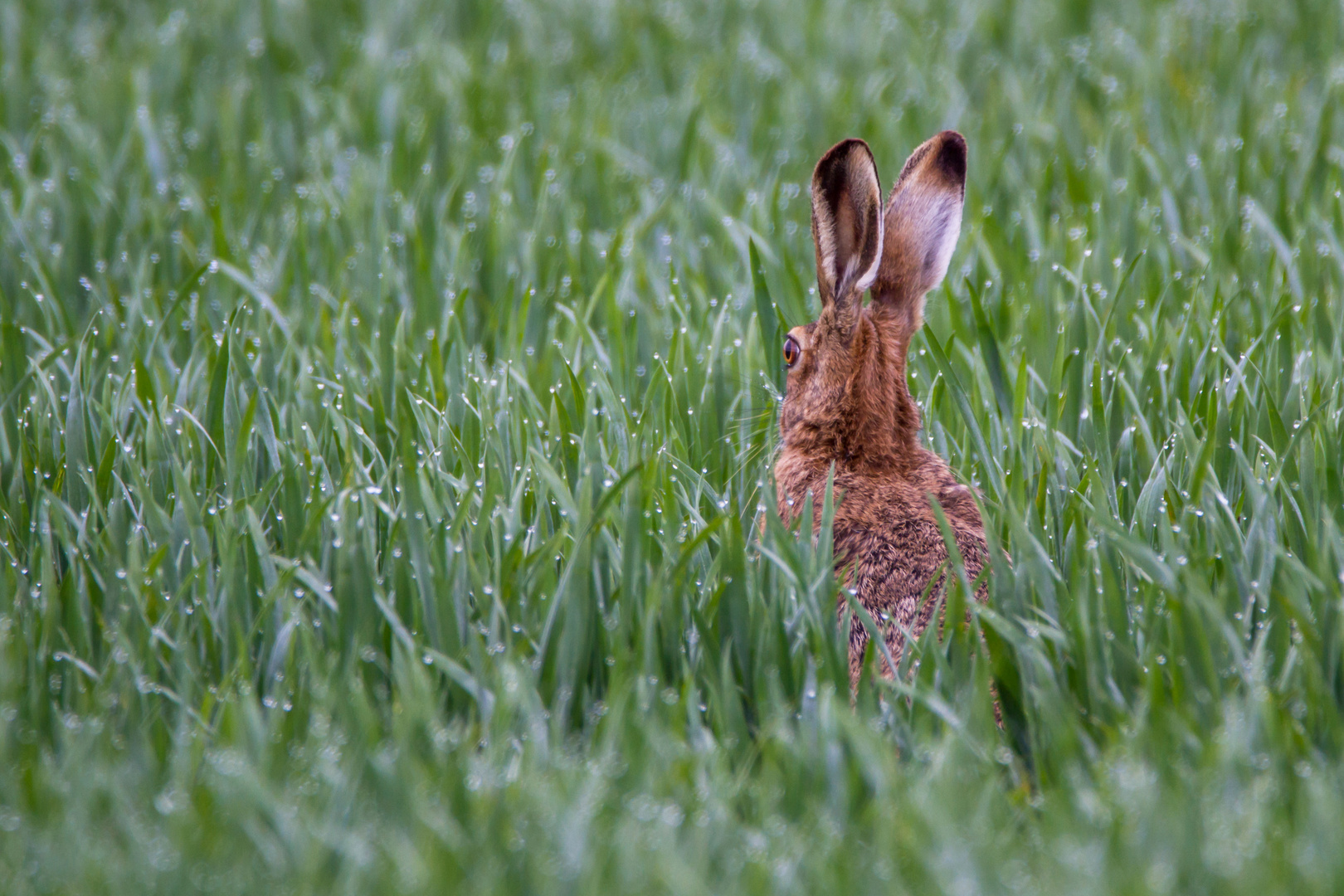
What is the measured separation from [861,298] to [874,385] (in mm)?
228

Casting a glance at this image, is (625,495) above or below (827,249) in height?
below

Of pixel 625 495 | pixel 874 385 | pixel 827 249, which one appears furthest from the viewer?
pixel 827 249

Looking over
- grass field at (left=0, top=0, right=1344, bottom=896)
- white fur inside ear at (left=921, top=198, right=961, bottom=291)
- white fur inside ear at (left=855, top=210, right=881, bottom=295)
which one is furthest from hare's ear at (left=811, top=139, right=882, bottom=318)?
grass field at (left=0, top=0, right=1344, bottom=896)

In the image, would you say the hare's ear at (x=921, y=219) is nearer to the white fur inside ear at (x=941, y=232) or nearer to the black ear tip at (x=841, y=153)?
the white fur inside ear at (x=941, y=232)

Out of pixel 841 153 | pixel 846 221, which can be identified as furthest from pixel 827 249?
pixel 841 153

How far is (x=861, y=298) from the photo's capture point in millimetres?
2861

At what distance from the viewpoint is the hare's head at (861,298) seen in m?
2.74

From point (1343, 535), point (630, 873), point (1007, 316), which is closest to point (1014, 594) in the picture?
point (1343, 535)

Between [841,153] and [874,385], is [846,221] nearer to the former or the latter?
[841,153]

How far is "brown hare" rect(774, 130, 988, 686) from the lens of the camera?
2.45 m

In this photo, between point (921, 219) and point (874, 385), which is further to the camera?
point (921, 219)

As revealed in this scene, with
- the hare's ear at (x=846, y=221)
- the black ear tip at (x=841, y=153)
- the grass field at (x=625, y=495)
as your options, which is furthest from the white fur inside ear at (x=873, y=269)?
the grass field at (x=625, y=495)

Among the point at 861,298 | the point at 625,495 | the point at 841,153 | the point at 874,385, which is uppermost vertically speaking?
the point at 841,153

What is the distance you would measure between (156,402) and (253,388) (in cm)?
22
